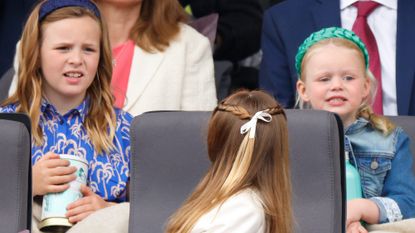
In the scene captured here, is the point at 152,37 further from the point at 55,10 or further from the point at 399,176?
the point at 399,176

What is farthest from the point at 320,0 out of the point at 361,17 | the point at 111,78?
the point at 111,78

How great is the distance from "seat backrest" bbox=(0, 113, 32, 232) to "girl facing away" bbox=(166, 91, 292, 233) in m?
0.66

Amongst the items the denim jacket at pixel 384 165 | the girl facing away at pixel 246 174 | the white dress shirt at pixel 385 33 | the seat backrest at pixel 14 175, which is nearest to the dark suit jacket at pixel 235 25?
the white dress shirt at pixel 385 33

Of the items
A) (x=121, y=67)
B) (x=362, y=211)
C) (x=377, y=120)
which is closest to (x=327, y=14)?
(x=121, y=67)

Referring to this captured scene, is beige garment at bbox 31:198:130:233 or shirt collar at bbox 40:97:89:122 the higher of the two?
shirt collar at bbox 40:97:89:122

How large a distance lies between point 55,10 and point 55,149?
0.59m

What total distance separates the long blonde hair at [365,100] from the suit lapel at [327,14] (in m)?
0.70

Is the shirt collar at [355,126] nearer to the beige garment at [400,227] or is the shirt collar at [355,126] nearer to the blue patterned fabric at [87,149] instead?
the beige garment at [400,227]

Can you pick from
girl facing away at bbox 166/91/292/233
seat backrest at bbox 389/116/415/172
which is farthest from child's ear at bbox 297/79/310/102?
girl facing away at bbox 166/91/292/233

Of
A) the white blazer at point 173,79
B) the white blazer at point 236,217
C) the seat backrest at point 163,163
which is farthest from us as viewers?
the white blazer at point 173,79

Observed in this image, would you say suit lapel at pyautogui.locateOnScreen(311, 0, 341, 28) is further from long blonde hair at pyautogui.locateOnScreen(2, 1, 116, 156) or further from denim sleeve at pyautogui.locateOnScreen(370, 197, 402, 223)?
denim sleeve at pyautogui.locateOnScreen(370, 197, 402, 223)

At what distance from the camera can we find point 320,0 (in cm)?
600

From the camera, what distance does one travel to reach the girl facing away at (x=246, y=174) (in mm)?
3889

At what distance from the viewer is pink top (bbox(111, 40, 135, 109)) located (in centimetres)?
566
